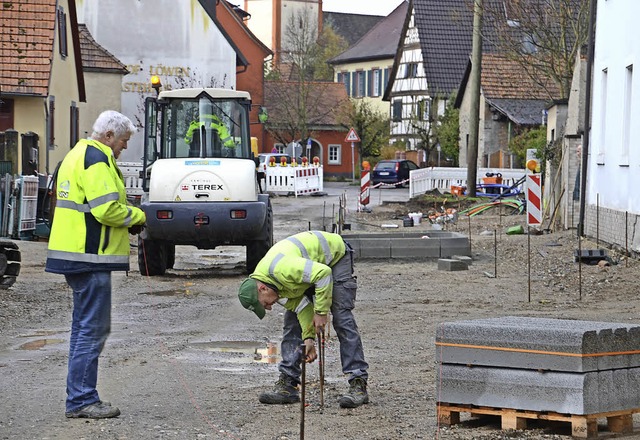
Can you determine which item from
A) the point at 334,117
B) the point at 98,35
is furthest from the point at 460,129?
the point at 334,117

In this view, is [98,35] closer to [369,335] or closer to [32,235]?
[32,235]

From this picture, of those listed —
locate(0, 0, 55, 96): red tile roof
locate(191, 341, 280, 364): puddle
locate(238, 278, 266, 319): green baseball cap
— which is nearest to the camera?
locate(238, 278, 266, 319): green baseball cap

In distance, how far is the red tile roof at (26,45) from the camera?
31.5 metres

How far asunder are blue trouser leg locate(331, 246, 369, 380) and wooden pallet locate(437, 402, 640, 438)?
92cm

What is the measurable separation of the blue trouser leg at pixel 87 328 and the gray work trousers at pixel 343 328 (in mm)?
1292

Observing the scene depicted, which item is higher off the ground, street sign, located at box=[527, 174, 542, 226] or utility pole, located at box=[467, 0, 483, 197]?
utility pole, located at box=[467, 0, 483, 197]

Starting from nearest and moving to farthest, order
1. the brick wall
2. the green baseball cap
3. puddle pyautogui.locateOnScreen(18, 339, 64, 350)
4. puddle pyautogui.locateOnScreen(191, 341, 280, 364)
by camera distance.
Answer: the green baseball cap → puddle pyautogui.locateOnScreen(191, 341, 280, 364) → puddle pyautogui.locateOnScreen(18, 339, 64, 350) → the brick wall

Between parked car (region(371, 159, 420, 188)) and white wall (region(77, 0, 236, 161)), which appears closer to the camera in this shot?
white wall (region(77, 0, 236, 161))

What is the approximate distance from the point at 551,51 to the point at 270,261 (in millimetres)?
29343

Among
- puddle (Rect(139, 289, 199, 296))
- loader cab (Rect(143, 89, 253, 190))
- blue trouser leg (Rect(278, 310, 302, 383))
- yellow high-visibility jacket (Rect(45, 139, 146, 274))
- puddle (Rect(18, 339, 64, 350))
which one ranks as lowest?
puddle (Rect(139, 289, 199, 296))

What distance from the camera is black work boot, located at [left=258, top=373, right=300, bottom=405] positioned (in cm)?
853

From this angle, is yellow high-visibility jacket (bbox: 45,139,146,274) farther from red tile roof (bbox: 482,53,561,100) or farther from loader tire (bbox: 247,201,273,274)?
red tile roof (bbox: 482,53,561,100)

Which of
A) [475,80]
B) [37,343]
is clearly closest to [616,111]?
[475,80]

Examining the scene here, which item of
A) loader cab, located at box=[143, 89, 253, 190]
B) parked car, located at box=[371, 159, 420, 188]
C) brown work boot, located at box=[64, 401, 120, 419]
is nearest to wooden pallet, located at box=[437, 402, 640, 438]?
brown work boot, located at box=[64, 401, 120, 419]
